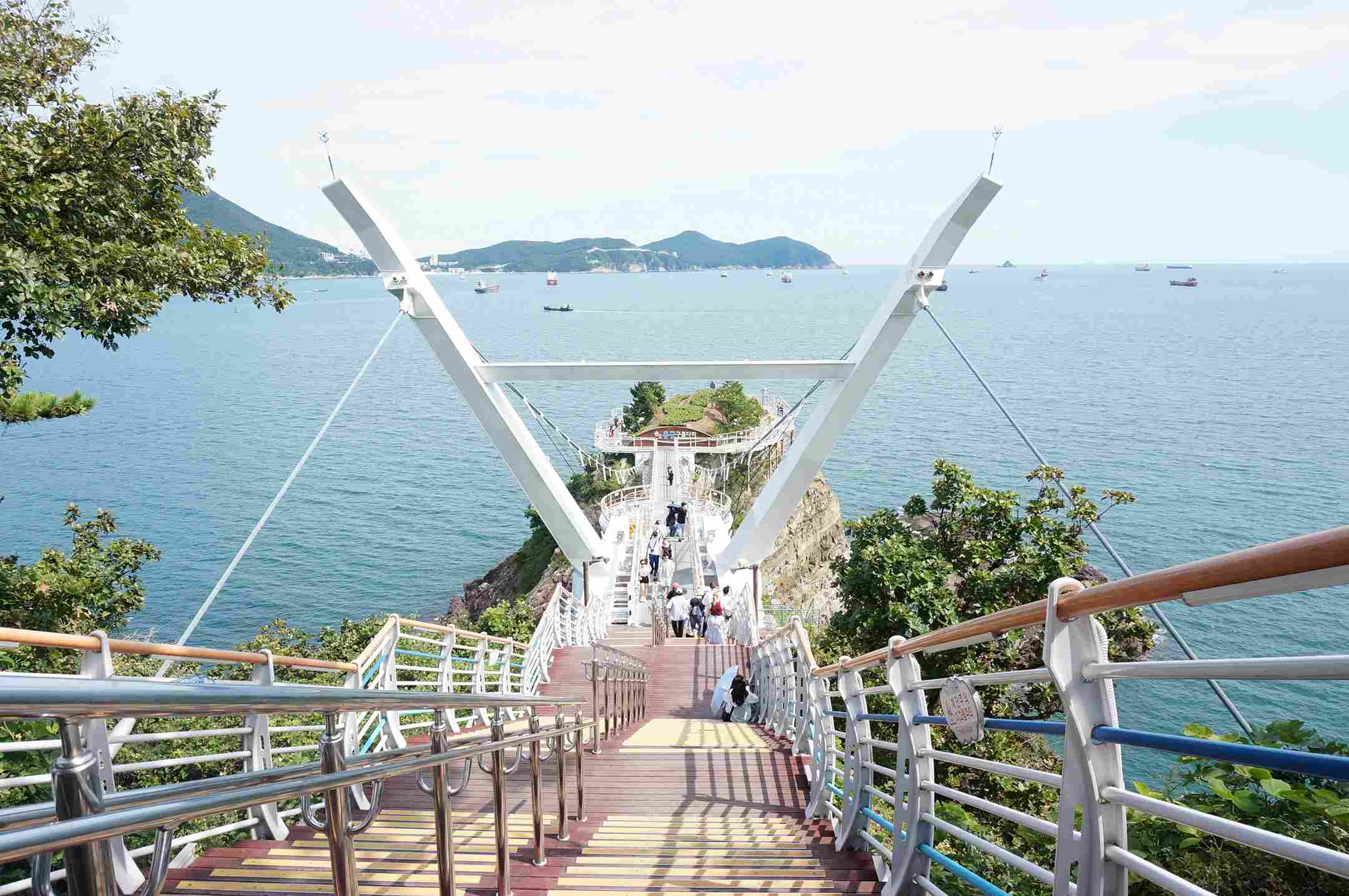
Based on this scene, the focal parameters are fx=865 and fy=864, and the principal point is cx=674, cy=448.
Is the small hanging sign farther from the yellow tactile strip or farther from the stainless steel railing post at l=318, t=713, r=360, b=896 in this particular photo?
the yellow tactile strip

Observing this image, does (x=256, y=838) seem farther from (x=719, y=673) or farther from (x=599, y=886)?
(x=719, y=673)

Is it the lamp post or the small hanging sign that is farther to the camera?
the lamp post

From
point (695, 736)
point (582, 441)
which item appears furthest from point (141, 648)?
point (582, 441)

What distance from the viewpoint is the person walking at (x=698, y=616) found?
1508cm

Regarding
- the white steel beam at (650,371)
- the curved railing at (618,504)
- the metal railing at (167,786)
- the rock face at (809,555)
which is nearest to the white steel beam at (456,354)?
the white steel beam at (650,371)

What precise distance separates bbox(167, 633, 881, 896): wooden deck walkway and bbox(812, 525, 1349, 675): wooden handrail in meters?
1.76

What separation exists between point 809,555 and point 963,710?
31.3 m

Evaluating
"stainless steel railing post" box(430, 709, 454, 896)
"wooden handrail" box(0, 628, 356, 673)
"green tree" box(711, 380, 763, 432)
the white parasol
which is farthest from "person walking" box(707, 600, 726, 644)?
"green tree" box(711, 380, 763, 432)

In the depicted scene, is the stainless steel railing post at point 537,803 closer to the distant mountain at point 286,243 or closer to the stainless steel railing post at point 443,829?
the stainless steel railing post at point 443,829

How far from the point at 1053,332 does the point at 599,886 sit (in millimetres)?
102110

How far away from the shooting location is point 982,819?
9.86 metres

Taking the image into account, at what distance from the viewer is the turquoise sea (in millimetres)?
27734

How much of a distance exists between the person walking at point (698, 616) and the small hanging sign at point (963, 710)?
12.8m

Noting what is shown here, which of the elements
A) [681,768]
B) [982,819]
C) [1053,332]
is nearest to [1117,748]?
[681,768]
